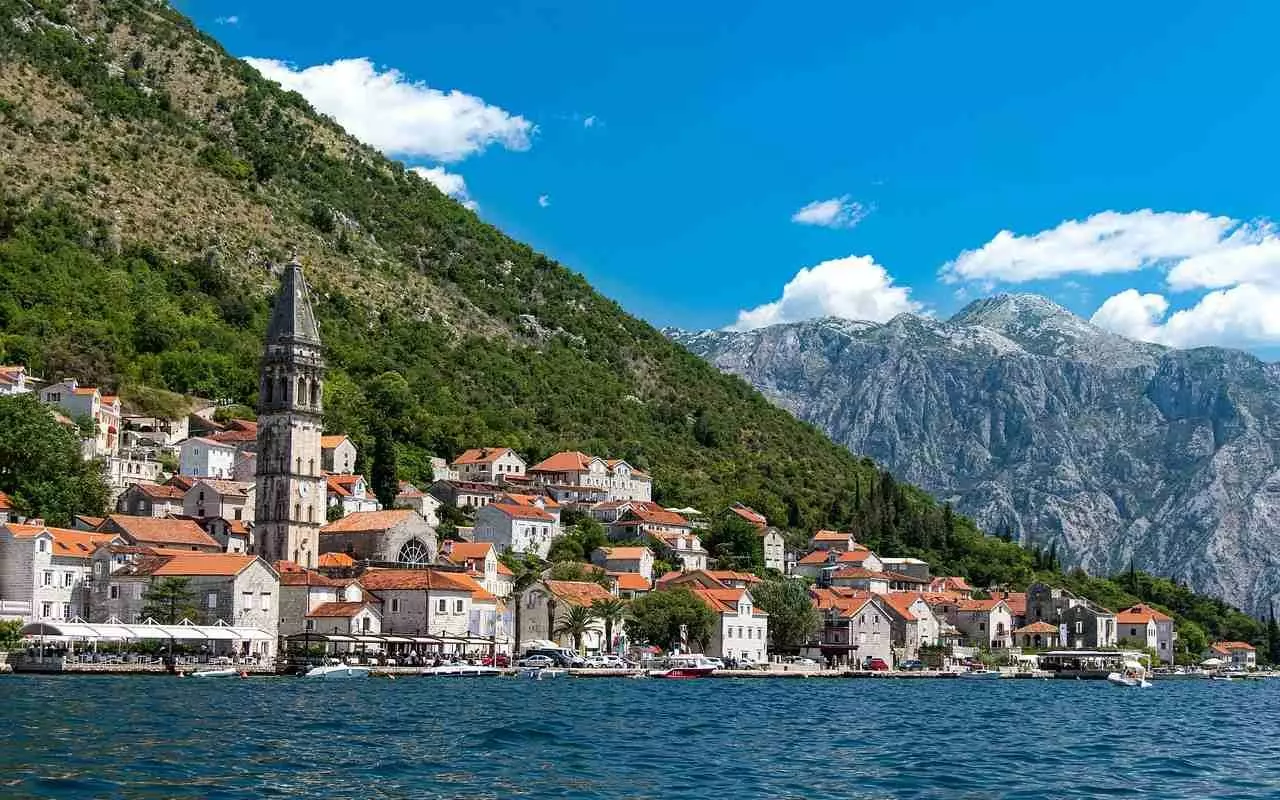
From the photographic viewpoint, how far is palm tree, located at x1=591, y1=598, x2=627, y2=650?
368 feet

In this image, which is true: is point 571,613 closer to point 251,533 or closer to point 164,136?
point 251,533

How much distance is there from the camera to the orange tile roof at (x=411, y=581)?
102m

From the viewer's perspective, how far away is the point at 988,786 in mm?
42000

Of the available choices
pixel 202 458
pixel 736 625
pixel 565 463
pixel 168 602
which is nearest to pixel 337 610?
pixel 168 602

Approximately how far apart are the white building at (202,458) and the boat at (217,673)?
4397cm

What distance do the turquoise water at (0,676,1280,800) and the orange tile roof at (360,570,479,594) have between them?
20.7 metres

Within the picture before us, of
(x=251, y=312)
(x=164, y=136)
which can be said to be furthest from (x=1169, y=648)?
(x=164, y=136)

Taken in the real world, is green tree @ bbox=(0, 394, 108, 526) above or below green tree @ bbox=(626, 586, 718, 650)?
above

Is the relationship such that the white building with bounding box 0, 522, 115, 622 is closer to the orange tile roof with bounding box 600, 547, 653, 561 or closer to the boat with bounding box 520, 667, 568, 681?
the boat with bounding box 520, 667, 568, 681

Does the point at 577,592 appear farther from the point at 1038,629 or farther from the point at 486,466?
the point at 1038,629

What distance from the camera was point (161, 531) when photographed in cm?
9919

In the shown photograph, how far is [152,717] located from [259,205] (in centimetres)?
14374

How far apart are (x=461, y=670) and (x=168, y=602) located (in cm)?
1747

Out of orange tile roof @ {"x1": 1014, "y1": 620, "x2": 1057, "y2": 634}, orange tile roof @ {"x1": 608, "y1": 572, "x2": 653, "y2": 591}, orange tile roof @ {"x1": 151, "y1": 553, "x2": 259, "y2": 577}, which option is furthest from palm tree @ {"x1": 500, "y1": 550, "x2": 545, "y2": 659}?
orange tile roof @ {"x1": 1014, "y1": 620, "x2": 1057, "y2": 634}
